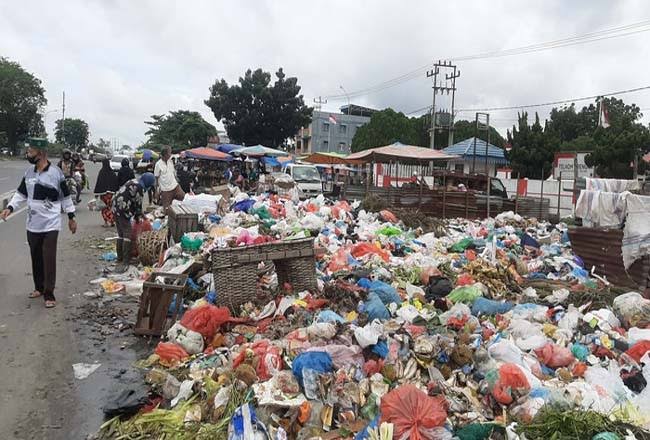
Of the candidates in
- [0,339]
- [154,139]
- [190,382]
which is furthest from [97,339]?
[154,139]

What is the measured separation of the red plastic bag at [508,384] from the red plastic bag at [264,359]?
1541 millimetres

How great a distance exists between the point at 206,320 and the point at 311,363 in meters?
1.54

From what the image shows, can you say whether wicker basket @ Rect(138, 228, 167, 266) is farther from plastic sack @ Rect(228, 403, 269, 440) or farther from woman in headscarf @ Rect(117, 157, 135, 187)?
plastic sack @ Rect(228, 403, 269, 440)

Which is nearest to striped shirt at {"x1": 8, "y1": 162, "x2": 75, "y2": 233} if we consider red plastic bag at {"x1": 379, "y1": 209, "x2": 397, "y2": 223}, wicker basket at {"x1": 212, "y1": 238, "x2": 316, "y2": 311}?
wicker basket at {"x1": 212, "y1": 238, "x2": 316, "y2": 311}

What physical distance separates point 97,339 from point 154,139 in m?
53.5

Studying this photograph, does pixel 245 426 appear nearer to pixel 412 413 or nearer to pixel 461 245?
pixel 412 413

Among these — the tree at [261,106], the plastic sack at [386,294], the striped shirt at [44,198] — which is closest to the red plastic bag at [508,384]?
the plastic sack at [386,294]

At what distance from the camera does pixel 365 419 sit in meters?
3.24

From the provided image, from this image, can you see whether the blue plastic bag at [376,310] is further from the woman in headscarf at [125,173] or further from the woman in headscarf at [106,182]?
the woman in headscarf at [106,182]

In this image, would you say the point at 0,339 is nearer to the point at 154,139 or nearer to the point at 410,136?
the point at 410,136

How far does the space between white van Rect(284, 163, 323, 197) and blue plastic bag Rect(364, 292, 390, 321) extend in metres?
14.9

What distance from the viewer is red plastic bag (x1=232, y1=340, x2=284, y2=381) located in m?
3.69

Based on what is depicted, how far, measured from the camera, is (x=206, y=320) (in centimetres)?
467

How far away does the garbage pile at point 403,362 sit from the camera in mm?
3098
